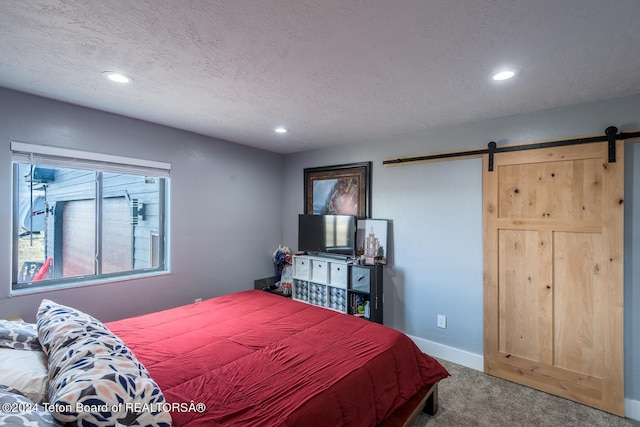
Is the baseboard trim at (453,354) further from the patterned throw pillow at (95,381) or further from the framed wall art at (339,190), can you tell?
the patterned throw pillow at (95,381)

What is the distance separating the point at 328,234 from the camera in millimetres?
Answer: 3879

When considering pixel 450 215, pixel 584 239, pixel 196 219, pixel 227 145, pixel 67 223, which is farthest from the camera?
pixel 227 145

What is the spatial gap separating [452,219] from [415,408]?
1.85m

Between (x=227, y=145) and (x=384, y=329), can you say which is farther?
(x=227, y=145)

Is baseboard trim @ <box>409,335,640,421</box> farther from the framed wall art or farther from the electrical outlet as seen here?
the framed wall art

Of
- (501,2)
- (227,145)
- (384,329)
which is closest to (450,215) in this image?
(384,329)

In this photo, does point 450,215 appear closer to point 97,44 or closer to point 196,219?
→ point 196,219

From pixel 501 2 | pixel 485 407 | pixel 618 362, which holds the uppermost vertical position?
pixel 501 2

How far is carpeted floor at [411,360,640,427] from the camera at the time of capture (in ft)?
7.18

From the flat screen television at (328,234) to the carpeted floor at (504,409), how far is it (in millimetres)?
1711

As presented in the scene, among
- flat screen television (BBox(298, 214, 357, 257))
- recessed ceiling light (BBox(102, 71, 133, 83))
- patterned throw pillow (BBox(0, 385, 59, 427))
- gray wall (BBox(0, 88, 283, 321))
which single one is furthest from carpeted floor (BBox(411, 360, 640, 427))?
recessed ceiling light (BBox(102, 71, 133, 83))

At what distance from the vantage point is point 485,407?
2357mm

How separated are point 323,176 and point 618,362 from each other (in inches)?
132

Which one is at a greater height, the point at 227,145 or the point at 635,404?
the point at 227,145
